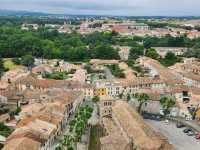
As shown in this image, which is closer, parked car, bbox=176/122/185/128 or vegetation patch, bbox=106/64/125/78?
parked car, bbox=176/122/185/128

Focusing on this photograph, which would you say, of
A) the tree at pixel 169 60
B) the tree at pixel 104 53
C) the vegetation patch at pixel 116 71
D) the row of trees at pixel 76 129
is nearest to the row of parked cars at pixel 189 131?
the row of trees at pixel 76 129

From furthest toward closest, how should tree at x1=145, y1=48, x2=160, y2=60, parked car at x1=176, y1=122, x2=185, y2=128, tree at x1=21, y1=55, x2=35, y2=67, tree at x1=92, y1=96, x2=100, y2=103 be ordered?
tree at x1=145, y1=48, x2=160, y2=60 < tree at x1=21, y1=55, x2=35, y2=67 < tree at x1=92, y1=96, x2=100, y2=103 < parked car at x1=176, y1=122, x2=185, y2=128

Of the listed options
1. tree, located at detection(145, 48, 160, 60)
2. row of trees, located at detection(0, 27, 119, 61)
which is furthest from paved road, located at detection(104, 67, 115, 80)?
tree, located at detection(145, 48, 160, 60)

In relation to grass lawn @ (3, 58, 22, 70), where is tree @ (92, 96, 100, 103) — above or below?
above

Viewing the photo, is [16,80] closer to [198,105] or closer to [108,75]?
[108,75]

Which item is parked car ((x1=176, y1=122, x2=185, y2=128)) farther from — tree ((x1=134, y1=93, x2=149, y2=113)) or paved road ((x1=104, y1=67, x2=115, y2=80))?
paved road ((x1=104, y1=67, x2=115, y2=80))

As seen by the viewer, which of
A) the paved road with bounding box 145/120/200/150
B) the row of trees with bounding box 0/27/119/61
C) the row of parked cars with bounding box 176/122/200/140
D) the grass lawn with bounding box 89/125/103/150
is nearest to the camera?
the grass lawn with bounding box 89/125/103/150

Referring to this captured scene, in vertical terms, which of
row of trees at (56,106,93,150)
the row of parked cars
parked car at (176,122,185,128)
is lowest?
parked car at (176,122,185,128)

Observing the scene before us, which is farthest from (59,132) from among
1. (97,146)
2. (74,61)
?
(74,61)

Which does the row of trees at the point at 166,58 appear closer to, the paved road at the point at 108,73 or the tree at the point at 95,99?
the paved road at the point at 108,73
